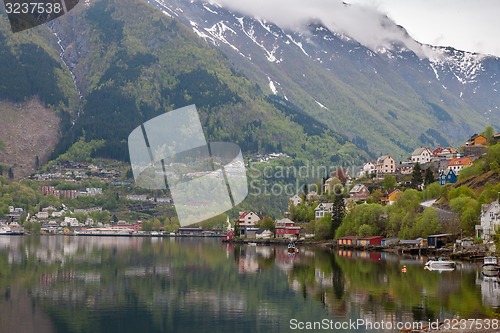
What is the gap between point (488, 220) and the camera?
180 ft

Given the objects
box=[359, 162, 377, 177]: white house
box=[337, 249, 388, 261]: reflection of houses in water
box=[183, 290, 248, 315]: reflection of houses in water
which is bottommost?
box=[183, 290, 248, 315]: reflection of houses in water

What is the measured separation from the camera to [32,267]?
156 feet

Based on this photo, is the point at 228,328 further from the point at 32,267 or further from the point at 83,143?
the point at 83,143

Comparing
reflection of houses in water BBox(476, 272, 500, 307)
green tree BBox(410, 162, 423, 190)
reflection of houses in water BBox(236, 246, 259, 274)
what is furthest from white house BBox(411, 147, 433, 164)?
reflection of houses in water BBox(476, 272, 500, 307)

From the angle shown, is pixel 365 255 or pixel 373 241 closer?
pixel 365 255

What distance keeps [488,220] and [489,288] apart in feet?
68.5

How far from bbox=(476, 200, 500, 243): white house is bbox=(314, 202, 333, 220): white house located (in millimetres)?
31703

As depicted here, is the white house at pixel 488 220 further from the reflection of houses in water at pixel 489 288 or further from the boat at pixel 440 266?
the reflection of houses in water at pixel 489 288

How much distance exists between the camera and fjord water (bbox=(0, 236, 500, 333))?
27.7 metres

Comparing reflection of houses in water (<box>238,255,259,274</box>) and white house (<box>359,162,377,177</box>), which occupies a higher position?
white house (<box>359,162,377,177</box>)

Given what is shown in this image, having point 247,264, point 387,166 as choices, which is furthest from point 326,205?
point 247,264

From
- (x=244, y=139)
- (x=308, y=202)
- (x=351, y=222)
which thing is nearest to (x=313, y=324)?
(x=351, y=222)

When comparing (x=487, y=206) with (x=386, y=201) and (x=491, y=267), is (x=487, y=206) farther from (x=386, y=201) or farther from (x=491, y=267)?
(x=386, y=201)

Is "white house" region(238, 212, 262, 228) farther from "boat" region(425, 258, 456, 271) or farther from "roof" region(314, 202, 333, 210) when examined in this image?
"boat" region(425, 258, 456, 271)
